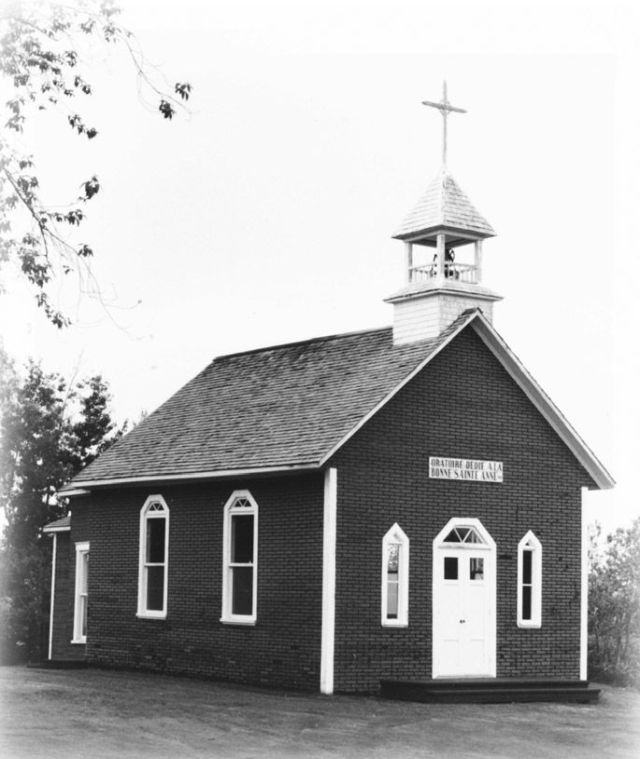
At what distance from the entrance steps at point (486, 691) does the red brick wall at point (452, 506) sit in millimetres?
746

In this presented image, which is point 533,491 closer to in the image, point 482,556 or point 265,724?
point 482,556

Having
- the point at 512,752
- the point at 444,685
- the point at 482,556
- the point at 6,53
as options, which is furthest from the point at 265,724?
the point at 6,53

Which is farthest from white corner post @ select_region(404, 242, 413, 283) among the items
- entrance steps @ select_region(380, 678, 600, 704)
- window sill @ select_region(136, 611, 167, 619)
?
window sill @ select_region(136, 611, 167, 619)

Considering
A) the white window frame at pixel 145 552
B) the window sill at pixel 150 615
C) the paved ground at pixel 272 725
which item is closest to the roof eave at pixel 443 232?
the white window frame at pixel 145 552

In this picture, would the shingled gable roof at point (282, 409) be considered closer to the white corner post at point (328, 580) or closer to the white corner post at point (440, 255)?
the white corner post at point (328, 580)

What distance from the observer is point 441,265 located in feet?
92.4

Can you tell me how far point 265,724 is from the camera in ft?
66.9

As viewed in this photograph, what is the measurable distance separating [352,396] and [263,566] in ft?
11.3

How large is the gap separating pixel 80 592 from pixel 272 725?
52.0ft

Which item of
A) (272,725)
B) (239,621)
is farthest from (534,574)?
(272,725)

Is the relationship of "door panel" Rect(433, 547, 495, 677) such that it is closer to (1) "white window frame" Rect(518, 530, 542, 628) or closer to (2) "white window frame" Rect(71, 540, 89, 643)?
(1) "white window frame" Rect(518, 530, 542, 628)

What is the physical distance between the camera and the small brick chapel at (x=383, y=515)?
84.2 feet

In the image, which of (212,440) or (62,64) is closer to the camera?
(62,64)

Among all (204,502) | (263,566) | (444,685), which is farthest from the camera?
(204,502)
